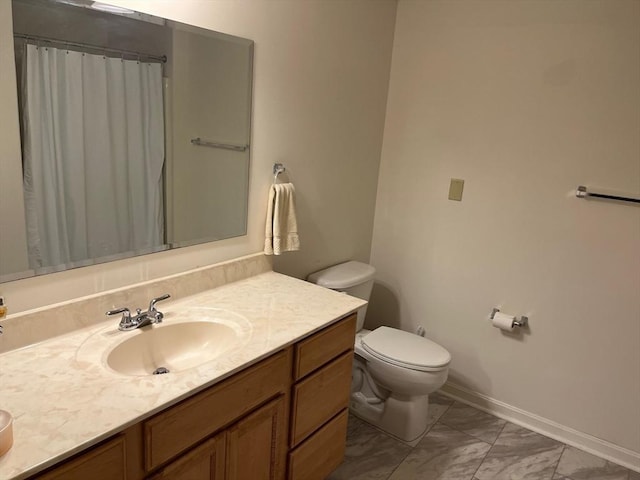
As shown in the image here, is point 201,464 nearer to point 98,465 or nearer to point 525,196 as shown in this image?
point 98,465

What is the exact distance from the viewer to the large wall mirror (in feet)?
4.25

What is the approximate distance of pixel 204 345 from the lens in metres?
1.59

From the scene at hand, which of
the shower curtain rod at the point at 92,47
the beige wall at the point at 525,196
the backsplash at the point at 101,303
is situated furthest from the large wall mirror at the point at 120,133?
the beige wall at the point at 525,196

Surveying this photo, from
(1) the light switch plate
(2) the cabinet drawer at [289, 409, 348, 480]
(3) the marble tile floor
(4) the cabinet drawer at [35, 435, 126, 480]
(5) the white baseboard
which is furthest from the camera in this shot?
(1) the light switch plate

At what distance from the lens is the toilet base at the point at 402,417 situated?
232cm

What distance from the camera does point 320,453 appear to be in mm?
1816

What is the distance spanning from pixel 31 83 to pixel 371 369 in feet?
5.91

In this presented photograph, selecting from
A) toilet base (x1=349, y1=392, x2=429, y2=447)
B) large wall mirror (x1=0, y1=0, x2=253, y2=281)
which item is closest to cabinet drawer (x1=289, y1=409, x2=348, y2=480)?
toilet base (x1=349, y1=392, x2=429, y2=447)

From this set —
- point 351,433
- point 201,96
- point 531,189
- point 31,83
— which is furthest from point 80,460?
point 531,189

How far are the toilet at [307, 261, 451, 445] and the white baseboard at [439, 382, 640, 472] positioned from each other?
1.28 feet

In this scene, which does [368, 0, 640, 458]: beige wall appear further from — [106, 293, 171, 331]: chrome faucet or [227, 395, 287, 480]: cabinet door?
[106, 293, 171, 331]: chrome faucet

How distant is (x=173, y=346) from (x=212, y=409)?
0.36 meters

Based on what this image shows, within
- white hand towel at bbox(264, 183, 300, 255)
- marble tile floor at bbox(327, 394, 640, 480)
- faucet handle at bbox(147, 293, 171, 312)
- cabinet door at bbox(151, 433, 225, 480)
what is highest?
white hand towel at bbox(264, 183, 300, 255)

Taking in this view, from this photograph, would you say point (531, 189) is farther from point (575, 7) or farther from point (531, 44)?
point (575, 7)
